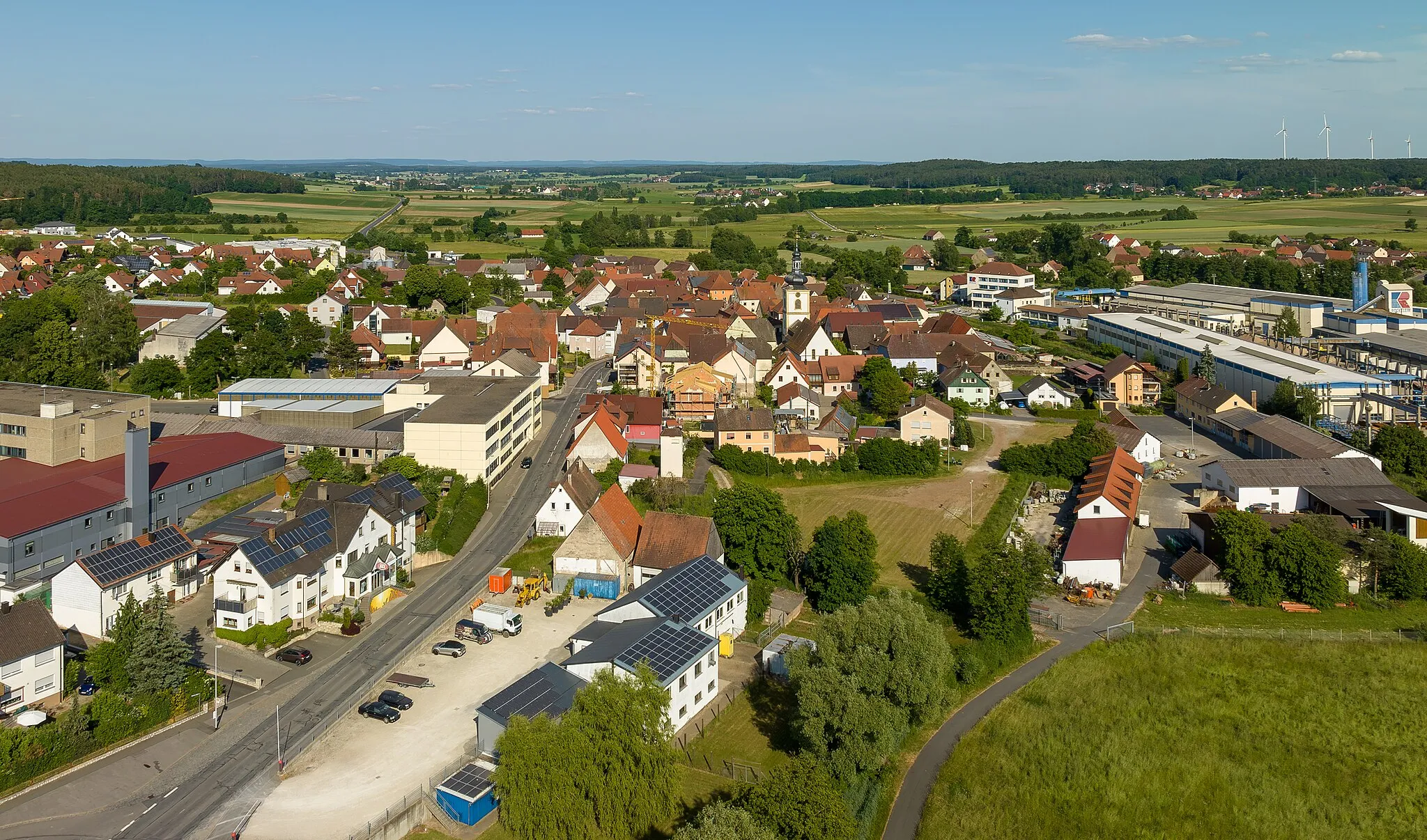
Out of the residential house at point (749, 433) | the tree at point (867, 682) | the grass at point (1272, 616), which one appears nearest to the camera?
the tree at point (867, 682)

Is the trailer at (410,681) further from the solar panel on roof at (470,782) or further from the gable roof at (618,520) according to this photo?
the gable roof at (618,520)

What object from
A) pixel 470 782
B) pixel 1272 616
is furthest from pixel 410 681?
pixel 1272 616

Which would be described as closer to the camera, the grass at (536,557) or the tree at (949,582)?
the tree at (949,582)

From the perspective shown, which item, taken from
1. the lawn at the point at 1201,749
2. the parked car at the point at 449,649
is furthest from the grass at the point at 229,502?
the lawn at the point at 1201,749

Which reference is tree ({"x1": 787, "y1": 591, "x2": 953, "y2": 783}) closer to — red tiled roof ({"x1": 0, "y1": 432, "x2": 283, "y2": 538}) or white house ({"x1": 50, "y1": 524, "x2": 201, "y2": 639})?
white house ({"x1": 50, "y1": 524, "x2": 201, "y2": 639})

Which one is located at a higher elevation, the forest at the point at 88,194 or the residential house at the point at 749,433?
the forest at the point at 88,194

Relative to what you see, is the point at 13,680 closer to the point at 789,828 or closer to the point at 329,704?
the point at 329,704

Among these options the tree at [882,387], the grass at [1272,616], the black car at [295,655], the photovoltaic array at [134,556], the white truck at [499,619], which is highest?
the tree at [882,387]

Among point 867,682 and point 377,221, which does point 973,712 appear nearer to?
point 867,682
